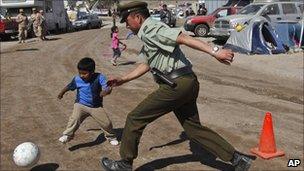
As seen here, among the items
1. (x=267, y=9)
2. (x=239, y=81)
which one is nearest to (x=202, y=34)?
(x=267, y=9)

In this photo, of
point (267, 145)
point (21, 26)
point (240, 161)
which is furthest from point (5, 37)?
point (240, 161)

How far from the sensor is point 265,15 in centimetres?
2238

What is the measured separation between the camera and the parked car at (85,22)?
42938mm

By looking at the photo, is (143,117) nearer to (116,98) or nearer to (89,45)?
(116,98)

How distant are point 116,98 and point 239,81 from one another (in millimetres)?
4106

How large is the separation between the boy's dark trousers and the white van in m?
27.4

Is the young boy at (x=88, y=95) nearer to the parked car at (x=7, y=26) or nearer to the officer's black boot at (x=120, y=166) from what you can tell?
the officer's black boot at (x=120, y=166)

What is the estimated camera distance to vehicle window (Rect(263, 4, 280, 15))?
73.7ft

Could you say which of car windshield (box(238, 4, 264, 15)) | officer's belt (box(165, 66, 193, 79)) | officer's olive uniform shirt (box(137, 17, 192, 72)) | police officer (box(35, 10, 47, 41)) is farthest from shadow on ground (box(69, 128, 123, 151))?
police officer (box(35, 10, 47, 41))

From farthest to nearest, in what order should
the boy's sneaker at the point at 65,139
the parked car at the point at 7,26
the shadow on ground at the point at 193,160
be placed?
the parked car at the point at 7,26, the boy's sneaker at the point at 65,139, the shadow on ground at the point at 193,160

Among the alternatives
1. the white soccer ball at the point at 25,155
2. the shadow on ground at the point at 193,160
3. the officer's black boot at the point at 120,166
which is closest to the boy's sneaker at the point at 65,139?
the white soccer ball at the point at 25,155

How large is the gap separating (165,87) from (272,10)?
18.7m

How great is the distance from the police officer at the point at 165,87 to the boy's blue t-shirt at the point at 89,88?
1.66 metres

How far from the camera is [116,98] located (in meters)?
11.3
